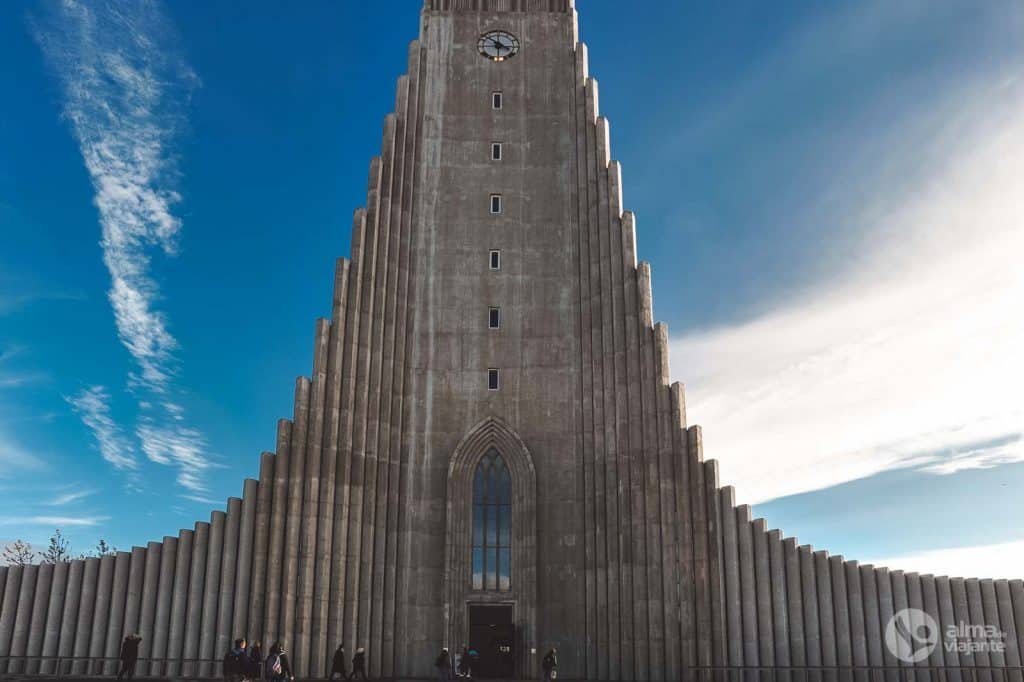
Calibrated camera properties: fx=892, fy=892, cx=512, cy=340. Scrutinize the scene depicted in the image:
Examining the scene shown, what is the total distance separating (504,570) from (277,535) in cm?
861

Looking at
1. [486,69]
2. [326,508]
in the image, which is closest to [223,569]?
[326,508]

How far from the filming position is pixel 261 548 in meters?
32.5

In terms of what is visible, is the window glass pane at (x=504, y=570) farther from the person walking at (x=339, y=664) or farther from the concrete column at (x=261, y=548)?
the person walking at (x=339, y=664)

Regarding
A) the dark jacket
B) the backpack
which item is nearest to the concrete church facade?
the dark jacket

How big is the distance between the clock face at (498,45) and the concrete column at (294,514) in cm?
1801

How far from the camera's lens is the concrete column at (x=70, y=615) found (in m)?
32.0

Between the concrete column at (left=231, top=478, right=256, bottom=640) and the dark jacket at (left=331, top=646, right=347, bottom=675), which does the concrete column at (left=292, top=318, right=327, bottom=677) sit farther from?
the dark jacket at (left=331, top=646, right=347, bottom=675)

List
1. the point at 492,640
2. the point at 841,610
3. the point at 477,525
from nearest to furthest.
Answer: the point at 841,610 < the point at 492,640 < the point at 477,525

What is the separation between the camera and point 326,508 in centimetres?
3328

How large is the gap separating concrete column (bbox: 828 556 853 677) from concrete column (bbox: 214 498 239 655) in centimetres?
2122

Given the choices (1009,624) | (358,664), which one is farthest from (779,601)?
(358,664)

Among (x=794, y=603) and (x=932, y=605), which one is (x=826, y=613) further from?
(x=932, y=605)

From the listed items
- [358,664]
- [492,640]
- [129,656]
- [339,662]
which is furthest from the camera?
[492,640]

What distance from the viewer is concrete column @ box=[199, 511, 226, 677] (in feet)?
103
